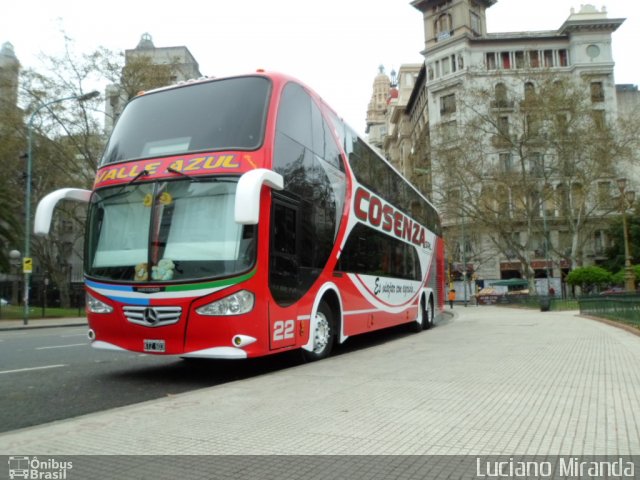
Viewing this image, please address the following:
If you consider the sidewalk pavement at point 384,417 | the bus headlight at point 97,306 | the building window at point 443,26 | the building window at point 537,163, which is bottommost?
the sidewalk pavement at point 384,417

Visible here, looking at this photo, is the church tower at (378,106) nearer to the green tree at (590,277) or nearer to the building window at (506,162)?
the building window at (506,162)

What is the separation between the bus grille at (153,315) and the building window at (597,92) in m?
58.3

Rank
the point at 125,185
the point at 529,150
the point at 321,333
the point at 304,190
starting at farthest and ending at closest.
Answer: the point at 529,150, the point at 321,333, the point at 304,190, the point at 125,185

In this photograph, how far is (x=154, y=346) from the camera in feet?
22.7

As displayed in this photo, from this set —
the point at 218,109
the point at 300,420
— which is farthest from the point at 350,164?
the point at 300,420

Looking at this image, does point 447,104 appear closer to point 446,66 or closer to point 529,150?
point 446,66

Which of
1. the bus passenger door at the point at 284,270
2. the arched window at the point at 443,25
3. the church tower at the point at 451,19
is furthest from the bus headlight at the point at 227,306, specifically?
the arched window at the point at 443,25

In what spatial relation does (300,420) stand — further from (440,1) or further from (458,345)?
(440,1)

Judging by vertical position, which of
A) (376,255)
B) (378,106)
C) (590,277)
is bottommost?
(590,277)

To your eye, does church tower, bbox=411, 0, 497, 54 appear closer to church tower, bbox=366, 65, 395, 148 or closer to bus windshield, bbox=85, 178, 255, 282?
bus windshield, bbox=85, 178, 255, 282

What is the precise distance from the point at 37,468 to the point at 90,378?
14.4 ft

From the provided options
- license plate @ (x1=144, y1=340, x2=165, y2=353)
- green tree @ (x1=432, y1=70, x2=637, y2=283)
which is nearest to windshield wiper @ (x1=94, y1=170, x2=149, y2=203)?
license plate @ (x1=144, y1=340, x2=165, y2=353)

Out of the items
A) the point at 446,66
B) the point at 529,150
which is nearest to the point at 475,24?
the point at 446,66

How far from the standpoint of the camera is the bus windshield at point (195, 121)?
7.38 m
